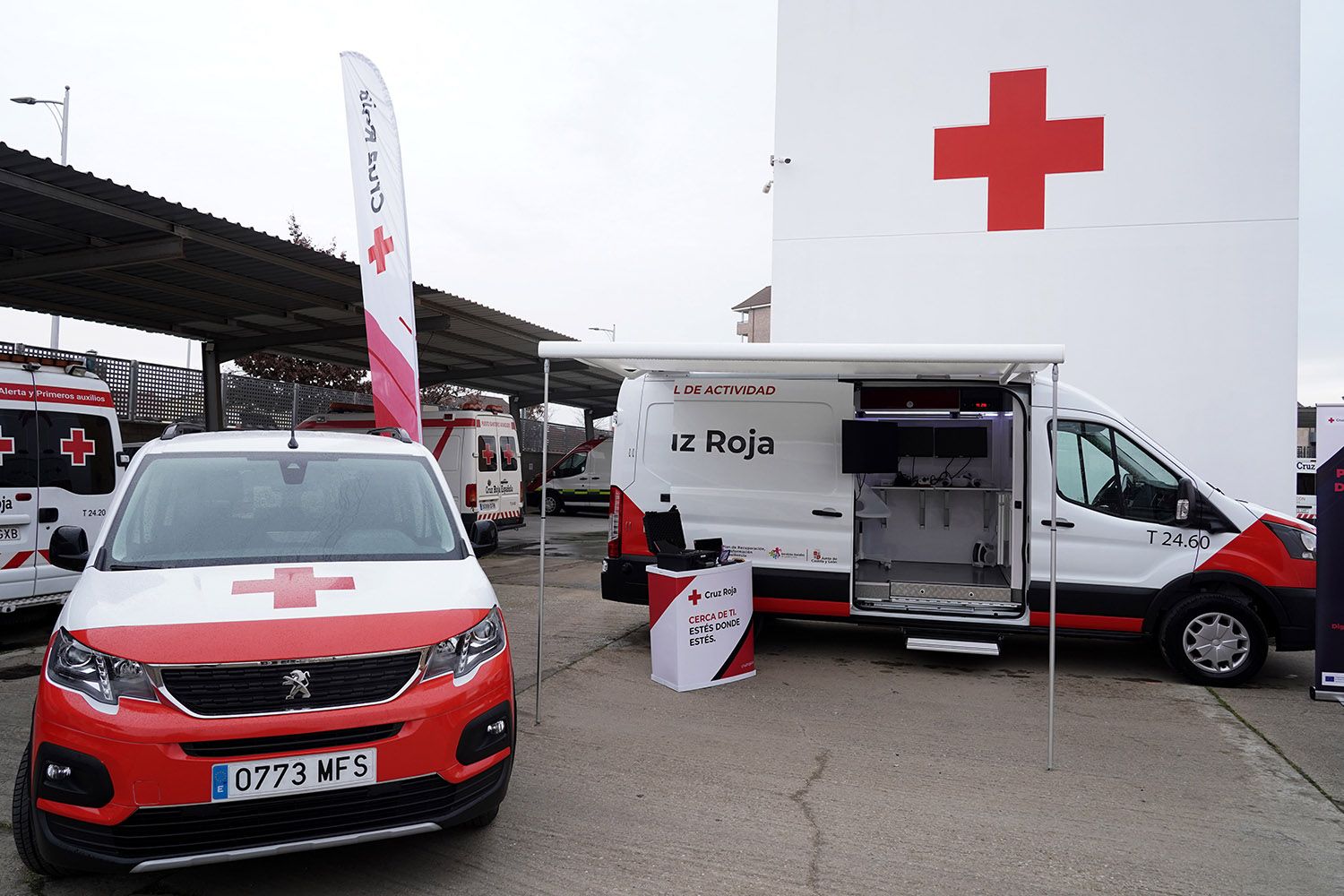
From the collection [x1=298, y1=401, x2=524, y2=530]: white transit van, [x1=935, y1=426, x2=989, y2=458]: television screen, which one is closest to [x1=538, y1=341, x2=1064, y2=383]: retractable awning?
[x1=935, y1=426, x2=989, y2=458]: television screen

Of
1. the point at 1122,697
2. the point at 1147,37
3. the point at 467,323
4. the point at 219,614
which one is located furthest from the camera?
the point at 467,323

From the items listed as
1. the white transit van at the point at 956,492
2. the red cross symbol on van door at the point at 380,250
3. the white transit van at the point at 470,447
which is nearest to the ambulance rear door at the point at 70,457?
the red cross symbol on van door at the point at 380,250

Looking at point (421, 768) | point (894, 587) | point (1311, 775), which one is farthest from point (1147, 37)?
point (421, 768)

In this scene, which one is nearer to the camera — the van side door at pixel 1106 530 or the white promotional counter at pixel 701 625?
the white promotional counter at pixel 701 625

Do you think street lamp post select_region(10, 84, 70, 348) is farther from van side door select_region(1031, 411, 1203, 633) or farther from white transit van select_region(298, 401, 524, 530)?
van side door select_region(1031, 411, 1203, 633)

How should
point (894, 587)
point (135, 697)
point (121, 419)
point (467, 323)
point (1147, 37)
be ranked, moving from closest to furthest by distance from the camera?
point (135, 697)
point (894, 587)
point (1147, 37)
point (121, 419)
point (467, 323)

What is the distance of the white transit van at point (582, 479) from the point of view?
2031cm

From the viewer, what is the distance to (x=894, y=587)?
21.5ft

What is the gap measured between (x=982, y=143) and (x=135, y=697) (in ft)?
34.0

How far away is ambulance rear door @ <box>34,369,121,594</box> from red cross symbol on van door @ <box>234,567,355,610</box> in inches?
171

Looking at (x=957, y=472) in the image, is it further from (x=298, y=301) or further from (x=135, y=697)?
(x=298, y=301)

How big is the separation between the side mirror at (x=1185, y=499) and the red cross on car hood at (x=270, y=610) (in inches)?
189

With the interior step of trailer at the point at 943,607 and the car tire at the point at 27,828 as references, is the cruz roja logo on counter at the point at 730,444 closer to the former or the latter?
the interior step of trailer at the point at 943,607

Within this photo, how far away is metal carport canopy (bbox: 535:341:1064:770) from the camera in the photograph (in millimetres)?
4398
